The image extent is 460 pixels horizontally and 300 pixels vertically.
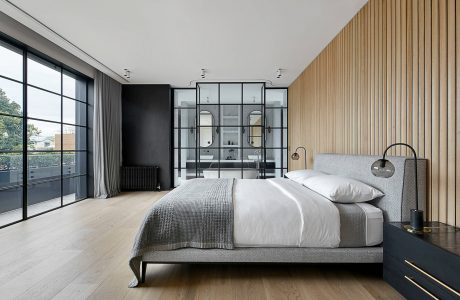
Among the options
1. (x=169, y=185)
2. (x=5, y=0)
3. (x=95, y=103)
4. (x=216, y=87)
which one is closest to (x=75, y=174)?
(x=95, y=103)

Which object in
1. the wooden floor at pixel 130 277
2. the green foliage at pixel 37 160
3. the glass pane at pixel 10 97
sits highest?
the glass pane at pixel 10 97

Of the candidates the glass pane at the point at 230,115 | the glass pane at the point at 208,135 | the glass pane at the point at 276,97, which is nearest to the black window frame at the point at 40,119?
the glass pane at the point at 208,135

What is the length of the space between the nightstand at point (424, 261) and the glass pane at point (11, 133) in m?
4.47

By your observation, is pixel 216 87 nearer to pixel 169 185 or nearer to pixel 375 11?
pixel 169 185

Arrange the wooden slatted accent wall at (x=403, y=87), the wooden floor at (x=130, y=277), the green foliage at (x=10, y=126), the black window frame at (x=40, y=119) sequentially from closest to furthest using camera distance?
the wooden slatted accent wall at (x=403, y=87)
the wooden floor at (x=130, y=277)
the green foliage at (x=10, y=126)
the black window frame at (x=40, y=119)

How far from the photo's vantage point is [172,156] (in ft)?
19.8

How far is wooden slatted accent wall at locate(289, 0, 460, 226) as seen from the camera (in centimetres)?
159

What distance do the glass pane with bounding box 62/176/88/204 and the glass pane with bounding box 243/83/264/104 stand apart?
13.3 ft

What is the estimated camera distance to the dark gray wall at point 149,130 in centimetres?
586

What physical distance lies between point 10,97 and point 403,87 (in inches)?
185

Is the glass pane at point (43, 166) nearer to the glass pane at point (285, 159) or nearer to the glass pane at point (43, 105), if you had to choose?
the glass pane at point (43, 105)

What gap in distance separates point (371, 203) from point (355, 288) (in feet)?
2.45

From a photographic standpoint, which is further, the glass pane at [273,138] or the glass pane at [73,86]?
the glass pane at [273,138]

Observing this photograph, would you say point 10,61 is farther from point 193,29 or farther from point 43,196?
point 193,29
